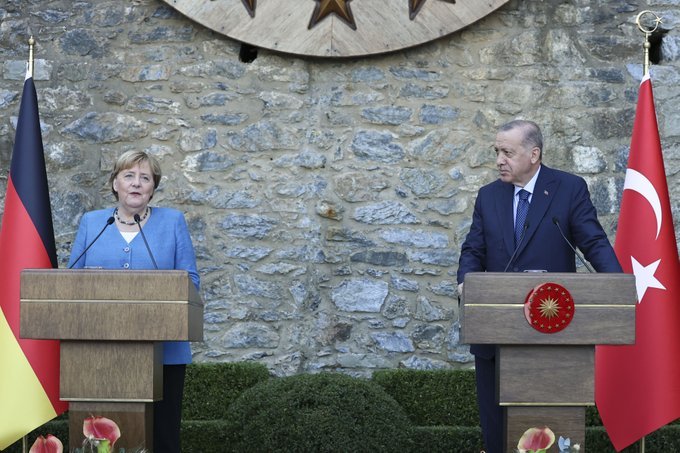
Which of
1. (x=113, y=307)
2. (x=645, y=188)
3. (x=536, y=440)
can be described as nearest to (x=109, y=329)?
(x=113, y=307)

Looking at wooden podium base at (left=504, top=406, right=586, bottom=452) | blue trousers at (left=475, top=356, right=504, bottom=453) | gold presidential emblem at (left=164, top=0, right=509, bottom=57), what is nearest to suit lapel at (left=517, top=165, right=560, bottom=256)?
blue trousers at (left=475, top=356, right=504, bottom=453)

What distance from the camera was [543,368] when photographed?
359 cm

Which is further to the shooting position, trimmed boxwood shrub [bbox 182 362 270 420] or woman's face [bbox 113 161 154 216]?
trimmed boxwood shrub [bbox 182 362 270 420]

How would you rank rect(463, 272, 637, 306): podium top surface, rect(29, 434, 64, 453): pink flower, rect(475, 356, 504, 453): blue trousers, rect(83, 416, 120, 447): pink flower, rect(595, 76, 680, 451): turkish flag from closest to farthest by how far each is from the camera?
1. rect(29, 434, 64, 453): pink flower
2. rect(83, 416, 120, 447): pink flower
3. rect(463, 272, 637, 306): podium top surface
4. rect(475, 356, 504, 453): blue trousers
5. rect(595, 76, 680, 451): turkish flag

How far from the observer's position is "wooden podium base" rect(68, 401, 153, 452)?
366cm

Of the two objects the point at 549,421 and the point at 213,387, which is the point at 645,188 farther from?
the point at 213,387

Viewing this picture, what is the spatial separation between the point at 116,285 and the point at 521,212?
150 cm

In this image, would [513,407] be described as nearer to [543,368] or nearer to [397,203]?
[543,368]

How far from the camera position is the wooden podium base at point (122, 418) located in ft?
12.0

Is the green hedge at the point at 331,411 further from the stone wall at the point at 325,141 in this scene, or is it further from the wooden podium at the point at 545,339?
the wooden podium at the point at 545,339

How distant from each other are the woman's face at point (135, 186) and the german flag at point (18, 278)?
1027 millimetres

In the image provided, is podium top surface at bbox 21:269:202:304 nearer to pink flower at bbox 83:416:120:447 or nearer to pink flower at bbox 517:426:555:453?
pink flower at bbox 83:416:120:447

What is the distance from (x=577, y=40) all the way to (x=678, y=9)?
0.58m

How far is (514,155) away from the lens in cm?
400
